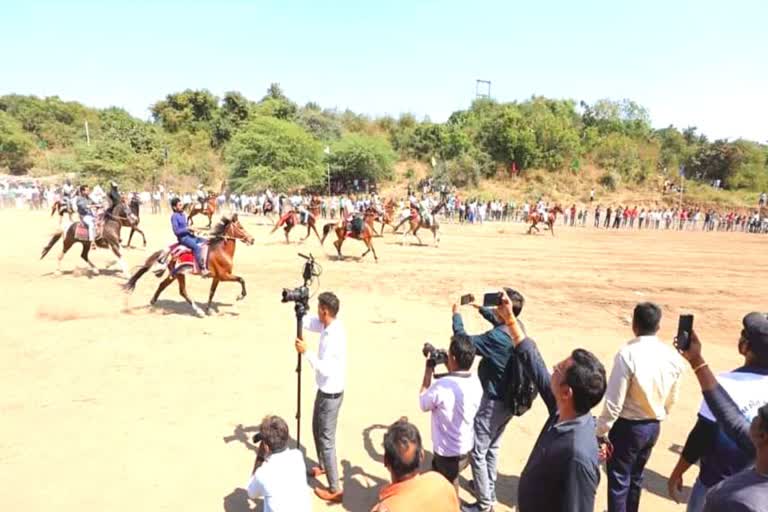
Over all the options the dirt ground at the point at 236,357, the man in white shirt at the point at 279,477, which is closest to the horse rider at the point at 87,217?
the dirt ground at the point at 236,357

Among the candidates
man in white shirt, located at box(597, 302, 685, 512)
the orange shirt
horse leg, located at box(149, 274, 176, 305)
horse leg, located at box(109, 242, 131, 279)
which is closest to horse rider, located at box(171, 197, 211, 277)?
horse leg, located at box(149, 274, 176, 305)

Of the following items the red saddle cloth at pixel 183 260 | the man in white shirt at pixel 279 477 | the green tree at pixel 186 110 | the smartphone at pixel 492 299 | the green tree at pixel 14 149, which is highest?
the green tree at pixel 186 110

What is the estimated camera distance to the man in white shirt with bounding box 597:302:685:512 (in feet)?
12.0

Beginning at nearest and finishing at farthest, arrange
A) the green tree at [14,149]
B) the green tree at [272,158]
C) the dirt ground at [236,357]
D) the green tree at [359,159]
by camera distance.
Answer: the dirt ground at [236,357] < the green tree at [272,158] < the green tree at [359,159] < the green tree at [14,149]

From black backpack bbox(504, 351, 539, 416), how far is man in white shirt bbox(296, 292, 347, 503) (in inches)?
55.3

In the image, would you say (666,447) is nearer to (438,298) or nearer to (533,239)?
(438,298)

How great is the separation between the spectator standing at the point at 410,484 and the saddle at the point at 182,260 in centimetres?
839

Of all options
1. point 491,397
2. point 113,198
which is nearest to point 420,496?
point 491,397

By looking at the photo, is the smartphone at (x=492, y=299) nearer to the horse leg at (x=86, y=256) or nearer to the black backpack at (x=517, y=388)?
the black backpack at (x=517, y=388)

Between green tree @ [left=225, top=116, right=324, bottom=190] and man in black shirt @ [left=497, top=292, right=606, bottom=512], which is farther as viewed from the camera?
green tree @ [left=225, top=116, right=324, bottom=190]

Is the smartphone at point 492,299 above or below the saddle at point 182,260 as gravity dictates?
above

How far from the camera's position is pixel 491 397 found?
13.8ft

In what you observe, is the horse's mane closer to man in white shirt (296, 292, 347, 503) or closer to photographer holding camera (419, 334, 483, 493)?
man in white shirt (296, 292, 347, 503)

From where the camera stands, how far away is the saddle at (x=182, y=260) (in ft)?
32.7
